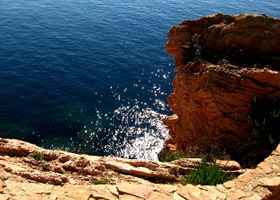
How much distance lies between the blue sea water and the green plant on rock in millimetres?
17387

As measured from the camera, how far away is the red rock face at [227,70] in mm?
16391

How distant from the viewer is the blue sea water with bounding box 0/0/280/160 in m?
33.8

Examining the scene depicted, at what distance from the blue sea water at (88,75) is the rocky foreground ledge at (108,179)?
62.2 ft

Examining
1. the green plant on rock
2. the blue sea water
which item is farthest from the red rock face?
the blue sea water

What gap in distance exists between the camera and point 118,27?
199ft

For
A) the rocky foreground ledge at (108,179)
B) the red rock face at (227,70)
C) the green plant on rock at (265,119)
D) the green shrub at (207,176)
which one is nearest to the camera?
the rocky foreground ledge at (108,179)

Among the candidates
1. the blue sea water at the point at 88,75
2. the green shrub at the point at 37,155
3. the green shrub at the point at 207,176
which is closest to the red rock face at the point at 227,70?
the green shrub at the point at 207,176

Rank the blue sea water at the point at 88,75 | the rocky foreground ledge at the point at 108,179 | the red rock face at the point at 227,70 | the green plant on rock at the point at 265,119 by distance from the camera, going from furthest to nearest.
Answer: the blue sea water at the point at 88,75
the red rock face at the point at 227,70
the green plant on rock at the point at 265,119
the rocky foreground ledge at the point at 108,179

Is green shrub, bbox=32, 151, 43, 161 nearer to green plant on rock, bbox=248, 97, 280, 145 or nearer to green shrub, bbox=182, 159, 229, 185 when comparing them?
green shrub, bbox=182, 159, 229, 185

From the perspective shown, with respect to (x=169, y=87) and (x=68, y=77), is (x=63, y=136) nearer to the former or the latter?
(x=68, y=77)

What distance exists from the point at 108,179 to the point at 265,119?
912 centimetres

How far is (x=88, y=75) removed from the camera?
146 ft

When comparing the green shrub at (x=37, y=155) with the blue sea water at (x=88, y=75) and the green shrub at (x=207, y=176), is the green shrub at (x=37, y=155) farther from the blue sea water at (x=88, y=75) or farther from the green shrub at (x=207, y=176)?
the blue sea water at (x=88, y=75)

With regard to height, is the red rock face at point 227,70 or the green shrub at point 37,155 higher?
the red rock face at point 227,70
